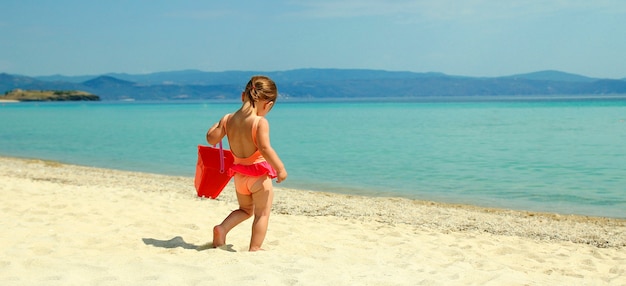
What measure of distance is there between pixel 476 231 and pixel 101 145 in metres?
25.1

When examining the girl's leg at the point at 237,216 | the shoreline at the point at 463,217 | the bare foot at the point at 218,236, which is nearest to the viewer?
the girl's leg at the point at 237,216

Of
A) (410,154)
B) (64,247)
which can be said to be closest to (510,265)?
(64,247)

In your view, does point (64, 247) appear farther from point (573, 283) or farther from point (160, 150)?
point (160, 150)

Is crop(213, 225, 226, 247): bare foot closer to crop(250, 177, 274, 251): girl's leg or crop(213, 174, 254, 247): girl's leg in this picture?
crop(213, 174, 254, 247): girl's leg

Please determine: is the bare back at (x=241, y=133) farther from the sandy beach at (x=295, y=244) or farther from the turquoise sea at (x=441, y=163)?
the turquoise sea at (x=441, y=163)

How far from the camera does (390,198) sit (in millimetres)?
12797

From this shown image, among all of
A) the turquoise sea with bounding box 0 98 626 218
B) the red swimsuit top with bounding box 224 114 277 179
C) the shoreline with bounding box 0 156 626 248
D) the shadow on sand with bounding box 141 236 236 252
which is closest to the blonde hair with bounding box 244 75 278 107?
the red swimsuit top with bounding box 224 114 277 179

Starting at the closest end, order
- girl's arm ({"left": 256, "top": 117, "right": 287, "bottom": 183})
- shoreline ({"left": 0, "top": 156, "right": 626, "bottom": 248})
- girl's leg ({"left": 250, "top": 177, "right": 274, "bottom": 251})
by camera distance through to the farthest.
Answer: girl's arm ({"left": 256, "top": 117, "right": 287, "bottom": 183})
girl's leg ({"left": 250, "top": 177, "right": 274, "bottom": 251})
shoreline ({"left": 0, "top": 156, "right": 626, "bottom": 248})

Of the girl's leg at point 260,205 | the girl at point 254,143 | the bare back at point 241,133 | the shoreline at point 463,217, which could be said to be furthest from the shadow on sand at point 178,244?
the shoreline at point 463,217

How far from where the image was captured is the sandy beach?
481 centimetres

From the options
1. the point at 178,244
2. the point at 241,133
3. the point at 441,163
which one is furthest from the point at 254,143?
the point at 441,163

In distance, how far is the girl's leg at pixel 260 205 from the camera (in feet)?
18.3

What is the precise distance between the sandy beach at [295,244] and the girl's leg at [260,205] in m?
0.21

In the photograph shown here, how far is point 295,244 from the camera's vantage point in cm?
670
